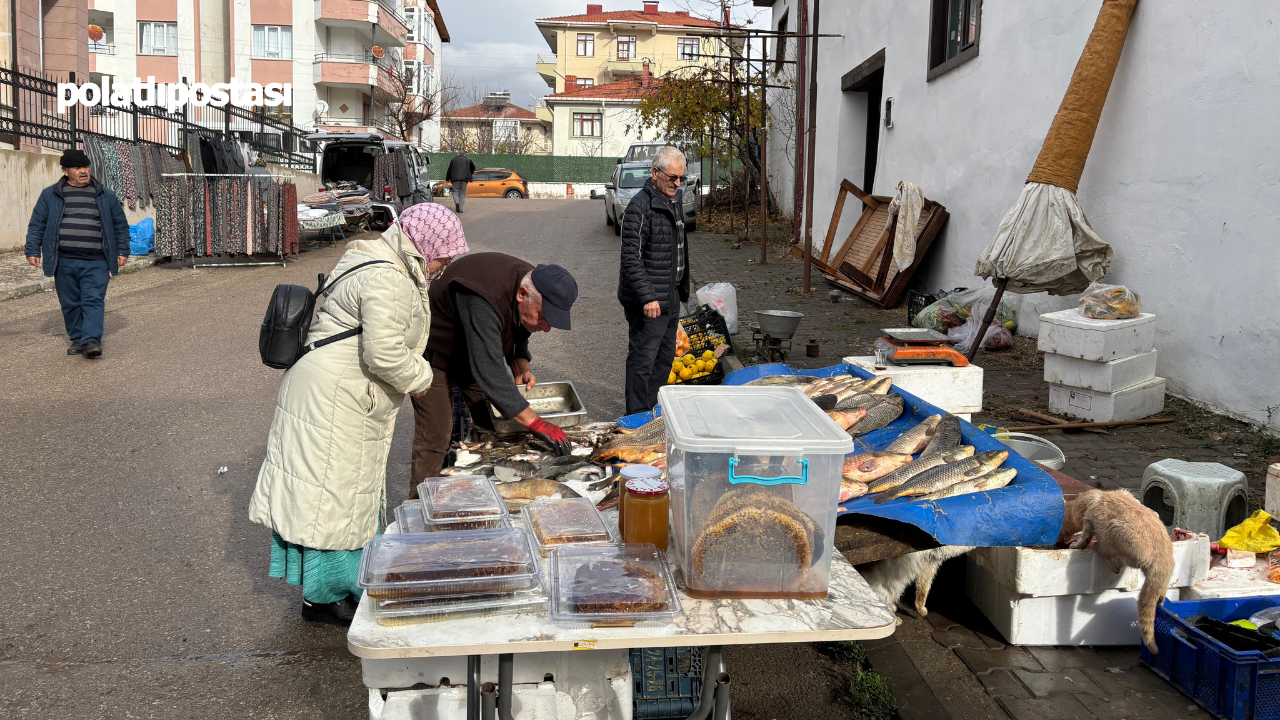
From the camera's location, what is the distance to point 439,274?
4.59 m

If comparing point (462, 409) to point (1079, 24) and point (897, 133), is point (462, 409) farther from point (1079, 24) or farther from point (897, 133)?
point (897, 133)

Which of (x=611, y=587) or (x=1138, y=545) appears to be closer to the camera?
(x=611, y=587)

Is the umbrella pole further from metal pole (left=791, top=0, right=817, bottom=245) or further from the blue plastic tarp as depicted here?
metal pole (left=791, top=0, right=817, bottom=245)

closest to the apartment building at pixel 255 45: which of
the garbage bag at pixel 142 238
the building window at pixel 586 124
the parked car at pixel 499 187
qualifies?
the parked car at pixel 499 187

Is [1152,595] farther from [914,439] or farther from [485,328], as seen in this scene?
[485,328]

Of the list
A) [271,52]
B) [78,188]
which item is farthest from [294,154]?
[78,188]

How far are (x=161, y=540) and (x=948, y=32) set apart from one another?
10971mm

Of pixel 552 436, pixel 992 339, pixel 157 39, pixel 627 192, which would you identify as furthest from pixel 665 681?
pixel 157 39

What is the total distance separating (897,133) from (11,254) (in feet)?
43.7

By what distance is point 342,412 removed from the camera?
372 centimetres

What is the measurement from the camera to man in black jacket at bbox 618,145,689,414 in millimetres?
6781

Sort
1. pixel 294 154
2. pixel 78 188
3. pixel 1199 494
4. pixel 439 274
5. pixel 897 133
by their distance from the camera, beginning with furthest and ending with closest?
1. pixel 294 154
2. pixel 897 133
3. pixel 78 188
4. pixel 439 274
5. pixel 1199 494

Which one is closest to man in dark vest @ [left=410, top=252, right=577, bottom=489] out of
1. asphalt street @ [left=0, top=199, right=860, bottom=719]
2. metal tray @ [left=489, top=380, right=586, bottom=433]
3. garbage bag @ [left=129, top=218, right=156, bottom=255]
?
metal tray @ [left=489, top=380, right=586, bottom=433]

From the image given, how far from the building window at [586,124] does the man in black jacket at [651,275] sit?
48.2 m
